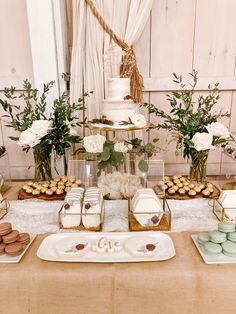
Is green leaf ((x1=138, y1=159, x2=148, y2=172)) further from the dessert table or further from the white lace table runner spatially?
the dessert table

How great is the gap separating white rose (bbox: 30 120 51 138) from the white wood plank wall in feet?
1.93

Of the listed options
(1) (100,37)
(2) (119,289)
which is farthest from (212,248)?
(1) (100,37)

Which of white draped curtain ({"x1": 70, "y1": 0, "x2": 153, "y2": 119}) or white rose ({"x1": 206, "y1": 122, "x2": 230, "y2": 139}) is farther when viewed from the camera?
white draped curtain ({"x1": 70, "y1": 0, "x2": 153, "y2": 119})

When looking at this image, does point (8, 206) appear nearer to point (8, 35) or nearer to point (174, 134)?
point (174, 134)

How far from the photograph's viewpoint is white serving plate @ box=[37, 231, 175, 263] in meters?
0.71

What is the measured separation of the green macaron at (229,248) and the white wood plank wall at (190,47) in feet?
2.04

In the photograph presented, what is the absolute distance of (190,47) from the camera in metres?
1.36

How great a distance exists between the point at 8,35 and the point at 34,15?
0.78ft

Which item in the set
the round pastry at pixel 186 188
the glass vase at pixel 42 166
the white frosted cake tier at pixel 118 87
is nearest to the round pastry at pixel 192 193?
the round pastry at pixel 186 188

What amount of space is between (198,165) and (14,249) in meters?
0.73

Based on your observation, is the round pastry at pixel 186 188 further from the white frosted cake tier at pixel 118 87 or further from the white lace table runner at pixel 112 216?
the white frosted cake tier at pixel 118 87

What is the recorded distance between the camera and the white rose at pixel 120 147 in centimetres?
98

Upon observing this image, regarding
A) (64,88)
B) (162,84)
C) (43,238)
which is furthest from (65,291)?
(162,84)

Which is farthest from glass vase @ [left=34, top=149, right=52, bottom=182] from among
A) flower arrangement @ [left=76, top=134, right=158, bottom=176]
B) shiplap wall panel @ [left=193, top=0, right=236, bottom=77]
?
shiplap wall panel @ [left=193, top=0, right=236, bottom=77]
